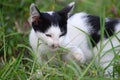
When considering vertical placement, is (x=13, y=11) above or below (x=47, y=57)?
above

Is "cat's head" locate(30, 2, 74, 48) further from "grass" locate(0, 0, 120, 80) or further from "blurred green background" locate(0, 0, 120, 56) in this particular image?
"blurred green background" locate(0, 0, 120, 56)

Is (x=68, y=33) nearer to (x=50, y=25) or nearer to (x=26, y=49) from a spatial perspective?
(x=50, y=25)

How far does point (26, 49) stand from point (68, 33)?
904 millimetres

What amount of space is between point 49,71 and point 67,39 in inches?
31.5

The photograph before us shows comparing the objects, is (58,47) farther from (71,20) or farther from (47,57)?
(71,20)

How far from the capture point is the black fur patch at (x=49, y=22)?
4762mm

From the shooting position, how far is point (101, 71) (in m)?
4.38

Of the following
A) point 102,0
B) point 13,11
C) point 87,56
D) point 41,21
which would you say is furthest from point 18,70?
point 102,0

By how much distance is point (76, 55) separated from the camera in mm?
4977

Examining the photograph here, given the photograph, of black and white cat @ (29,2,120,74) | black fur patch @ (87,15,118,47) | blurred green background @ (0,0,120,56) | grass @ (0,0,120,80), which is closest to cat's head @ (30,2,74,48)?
black and white cat @ (29,2,120,74)

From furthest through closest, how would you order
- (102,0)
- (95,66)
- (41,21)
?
(102,0) < (41,21) < (95,66)

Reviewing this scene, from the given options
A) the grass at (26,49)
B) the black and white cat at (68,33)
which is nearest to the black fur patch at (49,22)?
the black and white cat at (68,33)

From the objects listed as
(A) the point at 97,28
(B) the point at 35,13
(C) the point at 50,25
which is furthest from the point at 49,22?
(A) the point at 97,28

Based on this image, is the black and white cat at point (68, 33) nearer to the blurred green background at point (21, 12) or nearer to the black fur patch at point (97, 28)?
the black fur patch at point (97, 28)
